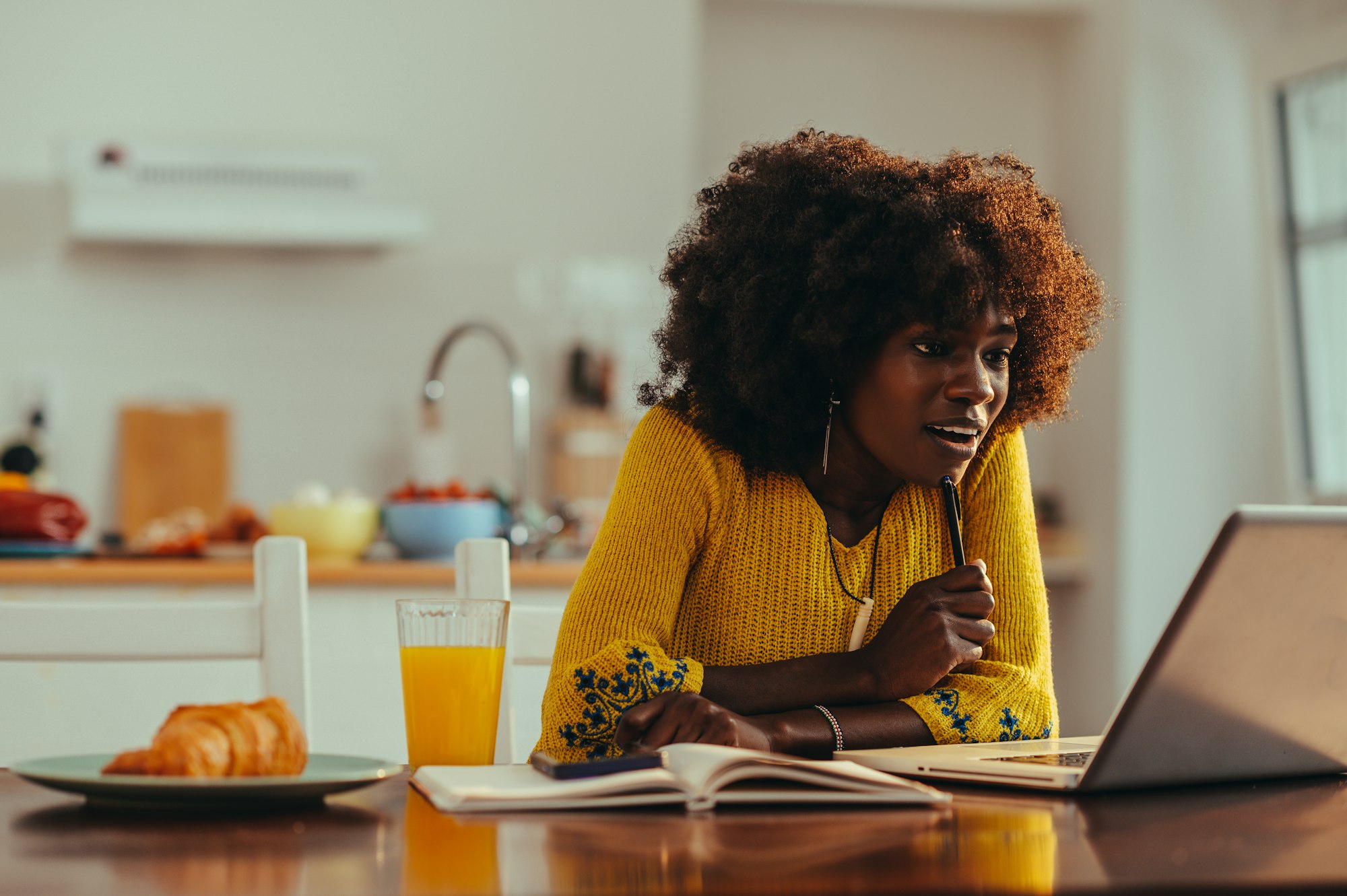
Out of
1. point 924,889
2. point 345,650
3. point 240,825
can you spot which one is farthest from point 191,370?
point 924,889

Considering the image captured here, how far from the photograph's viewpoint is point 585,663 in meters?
1.24

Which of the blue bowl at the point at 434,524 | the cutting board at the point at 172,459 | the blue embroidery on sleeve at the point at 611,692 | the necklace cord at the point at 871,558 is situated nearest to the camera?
the blue embroidery on sleeve at the point at 611,692

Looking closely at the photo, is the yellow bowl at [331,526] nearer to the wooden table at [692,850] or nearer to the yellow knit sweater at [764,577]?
the yellow knit sweater at [764,577]

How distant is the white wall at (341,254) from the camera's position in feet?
14.0

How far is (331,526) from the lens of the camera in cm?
280

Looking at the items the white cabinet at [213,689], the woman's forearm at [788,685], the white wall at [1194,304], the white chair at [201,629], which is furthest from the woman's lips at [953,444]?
the white wall at [1194,304]

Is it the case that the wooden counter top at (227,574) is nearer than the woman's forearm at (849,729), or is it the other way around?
the woman's forearm at (849,729)

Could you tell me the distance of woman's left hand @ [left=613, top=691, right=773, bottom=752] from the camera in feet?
3.57

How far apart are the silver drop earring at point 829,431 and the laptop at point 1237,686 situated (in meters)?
0.44

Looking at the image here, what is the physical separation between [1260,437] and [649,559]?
12.0 ft

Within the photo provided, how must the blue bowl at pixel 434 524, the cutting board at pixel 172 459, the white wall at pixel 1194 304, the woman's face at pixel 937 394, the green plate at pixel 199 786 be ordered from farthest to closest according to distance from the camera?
1. the white wall at pixel 1194 304
2. the cutting board at pixel 172 459
3. the blue bowl at pixel 434 524
4. the woman's face at pixel 937 394
5. the green plate at pixel 199 786

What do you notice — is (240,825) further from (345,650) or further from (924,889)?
(345,650)

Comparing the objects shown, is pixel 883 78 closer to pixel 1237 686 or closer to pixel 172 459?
pixel 172 459

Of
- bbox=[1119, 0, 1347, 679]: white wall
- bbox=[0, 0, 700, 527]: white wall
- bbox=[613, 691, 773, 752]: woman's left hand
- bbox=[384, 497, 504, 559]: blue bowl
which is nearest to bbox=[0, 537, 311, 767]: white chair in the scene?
bbox=[613, 691, 773, 752]: woman's left hand
